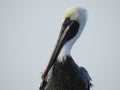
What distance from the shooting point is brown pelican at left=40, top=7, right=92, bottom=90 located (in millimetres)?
13984

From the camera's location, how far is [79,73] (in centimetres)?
1416

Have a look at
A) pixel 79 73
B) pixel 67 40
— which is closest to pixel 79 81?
pixel 79 73

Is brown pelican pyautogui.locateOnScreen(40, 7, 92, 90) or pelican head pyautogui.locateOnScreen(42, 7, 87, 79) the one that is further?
pelican head pyautogui.locateOnScreen(42, 7, 87, 79)

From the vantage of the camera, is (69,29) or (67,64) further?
(69,29)

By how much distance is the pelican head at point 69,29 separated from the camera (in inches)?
561

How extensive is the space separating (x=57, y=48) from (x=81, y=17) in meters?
1.06

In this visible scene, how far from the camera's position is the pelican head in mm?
14258

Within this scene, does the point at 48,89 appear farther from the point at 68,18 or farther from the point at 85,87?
the point at 68,18

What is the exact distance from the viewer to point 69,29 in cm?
1448

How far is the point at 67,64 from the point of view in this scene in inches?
553

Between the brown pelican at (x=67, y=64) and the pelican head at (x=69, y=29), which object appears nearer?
the brown pelican at (x=67, y=64)

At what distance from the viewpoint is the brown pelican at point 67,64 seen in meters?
14.0

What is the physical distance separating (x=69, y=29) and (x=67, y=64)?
102cm

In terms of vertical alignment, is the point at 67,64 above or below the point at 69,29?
below
